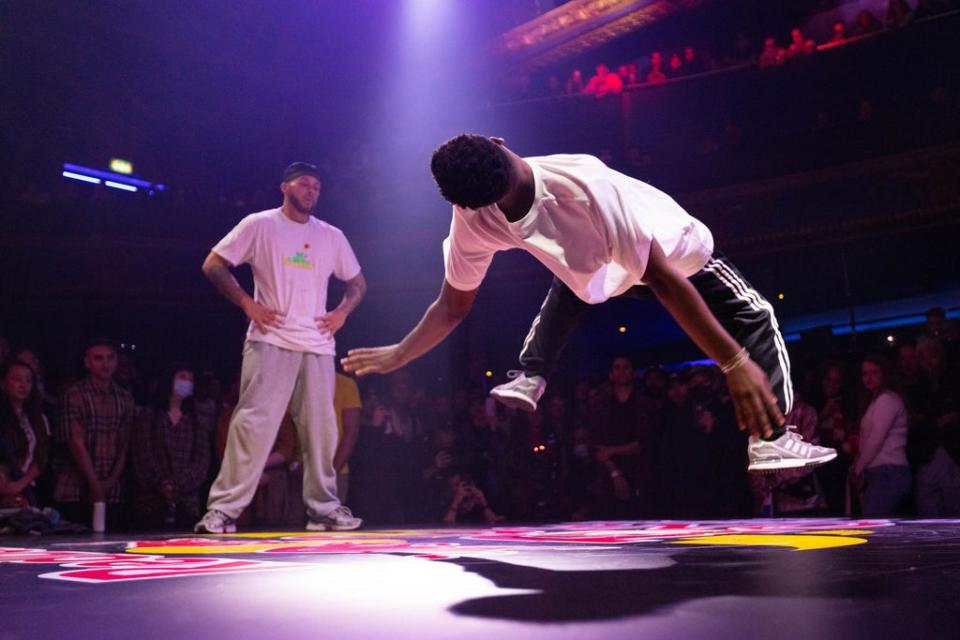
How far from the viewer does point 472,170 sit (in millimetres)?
2031

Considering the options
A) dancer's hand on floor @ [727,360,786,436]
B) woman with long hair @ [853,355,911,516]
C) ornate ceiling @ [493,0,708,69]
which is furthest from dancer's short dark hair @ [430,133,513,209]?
ornate ceiling @ [493,0,708,69]

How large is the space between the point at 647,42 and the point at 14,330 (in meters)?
8.78

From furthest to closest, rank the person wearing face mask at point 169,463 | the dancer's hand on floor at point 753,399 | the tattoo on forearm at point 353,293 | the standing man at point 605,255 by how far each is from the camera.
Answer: the person wearing face mask at point 169,463 → the tattoo on forearm at point 353,293 → the standing man at point 605,255 → the dancer's hand on floor at point 753,399

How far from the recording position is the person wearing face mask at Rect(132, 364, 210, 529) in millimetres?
5926

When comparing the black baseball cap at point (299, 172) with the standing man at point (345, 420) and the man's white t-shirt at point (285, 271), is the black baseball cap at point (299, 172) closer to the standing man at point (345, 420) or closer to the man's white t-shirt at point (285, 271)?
the man's white t-shirt at point (285, 271)

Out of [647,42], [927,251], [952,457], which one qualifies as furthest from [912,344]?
[647,42]

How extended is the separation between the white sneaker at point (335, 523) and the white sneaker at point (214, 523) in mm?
388

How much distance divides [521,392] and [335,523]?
1.90 m

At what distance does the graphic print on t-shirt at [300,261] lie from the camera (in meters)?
4.46

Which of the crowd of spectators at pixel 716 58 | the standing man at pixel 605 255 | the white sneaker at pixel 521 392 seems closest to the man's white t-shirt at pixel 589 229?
the standing man at pixel 605 255

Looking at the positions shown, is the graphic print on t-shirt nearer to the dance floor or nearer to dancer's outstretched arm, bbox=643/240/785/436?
the dance floor

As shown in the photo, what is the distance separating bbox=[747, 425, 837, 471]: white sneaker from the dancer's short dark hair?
0.91 metres

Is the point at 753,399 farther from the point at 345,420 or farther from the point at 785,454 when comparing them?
the point at 345,420

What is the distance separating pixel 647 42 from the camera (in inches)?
471
